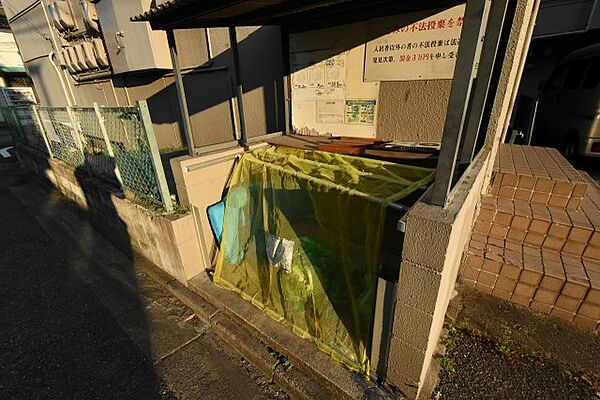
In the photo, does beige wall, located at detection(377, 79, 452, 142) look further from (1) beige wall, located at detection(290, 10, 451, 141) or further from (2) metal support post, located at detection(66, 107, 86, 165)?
(2) metal support post, located at detection(66, 107, 86, 165)

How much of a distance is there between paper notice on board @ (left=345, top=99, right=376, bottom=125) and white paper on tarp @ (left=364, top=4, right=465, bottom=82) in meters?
0.28

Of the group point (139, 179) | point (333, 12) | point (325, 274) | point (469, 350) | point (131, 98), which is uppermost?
point (333, 12)

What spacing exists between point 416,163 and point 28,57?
16374 millimetres

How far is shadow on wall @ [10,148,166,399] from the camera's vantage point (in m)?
2.41

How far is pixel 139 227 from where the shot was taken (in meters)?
3.76

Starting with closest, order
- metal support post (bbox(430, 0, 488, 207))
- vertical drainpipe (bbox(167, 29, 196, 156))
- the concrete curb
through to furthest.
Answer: metal support post (bbox(430, 0, 488, 207)) < the concrete curb < vertical drainpipe (bbox(167, 29, 196, 156))

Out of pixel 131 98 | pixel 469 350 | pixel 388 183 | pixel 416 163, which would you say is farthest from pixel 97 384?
pixel 131 98

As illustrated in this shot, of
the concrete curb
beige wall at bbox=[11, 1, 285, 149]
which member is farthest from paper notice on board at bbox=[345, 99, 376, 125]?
the concrete curb

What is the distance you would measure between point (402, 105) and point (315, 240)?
6.16 ft

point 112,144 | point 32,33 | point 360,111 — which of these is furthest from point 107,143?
point 32,33

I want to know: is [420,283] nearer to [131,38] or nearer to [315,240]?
[315,240]

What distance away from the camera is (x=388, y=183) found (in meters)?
2.28


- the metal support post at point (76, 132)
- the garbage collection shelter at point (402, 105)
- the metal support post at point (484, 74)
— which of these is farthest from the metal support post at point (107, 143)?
the metal support post at point (484, 74)

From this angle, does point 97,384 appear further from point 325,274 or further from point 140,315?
point 325,274
